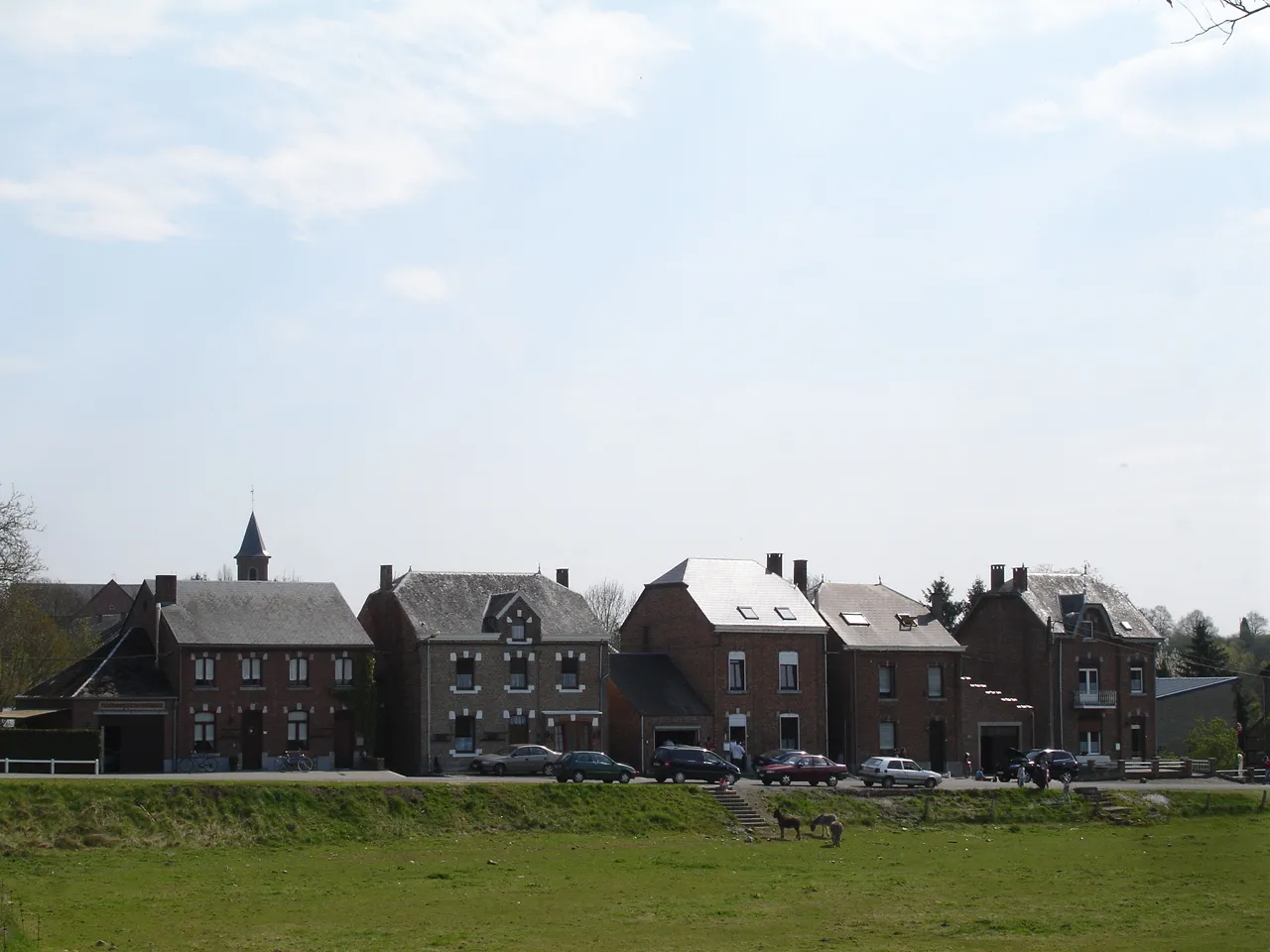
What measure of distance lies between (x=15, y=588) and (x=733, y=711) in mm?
31093

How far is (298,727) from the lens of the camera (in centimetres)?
6331

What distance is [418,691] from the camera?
64.8m

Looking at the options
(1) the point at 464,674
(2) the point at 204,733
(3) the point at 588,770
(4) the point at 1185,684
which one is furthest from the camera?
(4) the point at 1185,684

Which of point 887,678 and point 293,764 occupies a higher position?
point 887,678

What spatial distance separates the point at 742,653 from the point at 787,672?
2.31 metres

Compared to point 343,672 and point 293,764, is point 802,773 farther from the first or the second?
point 293,764

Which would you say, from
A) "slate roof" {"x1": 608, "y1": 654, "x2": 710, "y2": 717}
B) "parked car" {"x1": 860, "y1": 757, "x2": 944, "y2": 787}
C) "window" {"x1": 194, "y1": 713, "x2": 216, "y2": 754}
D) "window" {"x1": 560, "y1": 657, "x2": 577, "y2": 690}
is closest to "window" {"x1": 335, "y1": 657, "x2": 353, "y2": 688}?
"window" {"x1": 194, "y1": 713, "x2": 216, "y2": 754}

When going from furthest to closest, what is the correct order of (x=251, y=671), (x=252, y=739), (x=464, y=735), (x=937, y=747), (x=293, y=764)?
(x=937, y=747), (x=464, y=735), (x=251, y=671), (x=252, y=739), (x=293, y=764)

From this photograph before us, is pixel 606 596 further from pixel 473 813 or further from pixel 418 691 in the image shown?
pixel 473 813

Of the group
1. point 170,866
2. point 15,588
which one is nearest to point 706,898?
point 170,866

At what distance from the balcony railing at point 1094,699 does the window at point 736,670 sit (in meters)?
18.2

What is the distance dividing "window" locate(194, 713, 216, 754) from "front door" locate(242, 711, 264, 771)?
119 centimetres

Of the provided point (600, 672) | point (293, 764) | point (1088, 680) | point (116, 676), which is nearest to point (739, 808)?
point (600, 672)

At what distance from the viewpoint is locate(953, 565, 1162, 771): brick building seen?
250ft
